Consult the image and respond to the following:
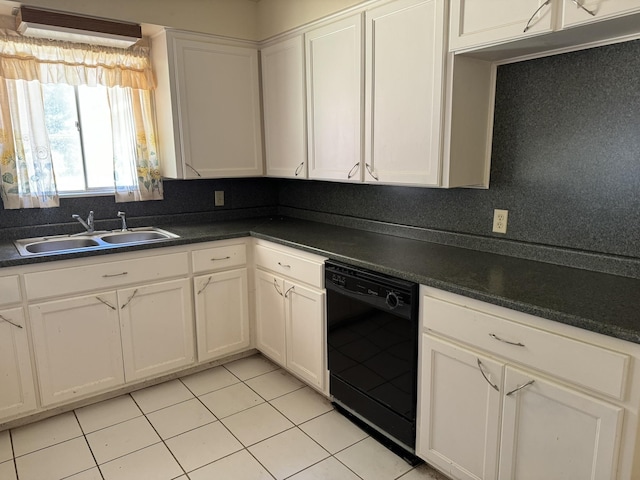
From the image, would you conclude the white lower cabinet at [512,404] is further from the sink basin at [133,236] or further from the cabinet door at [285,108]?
the sink basin at [133,236]

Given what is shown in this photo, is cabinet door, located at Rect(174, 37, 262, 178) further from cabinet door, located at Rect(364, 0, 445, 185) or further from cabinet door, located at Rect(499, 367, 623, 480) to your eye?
cabinet door, located at Rect(499, 367, 623, 480)

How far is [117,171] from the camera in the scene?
291 centimetres

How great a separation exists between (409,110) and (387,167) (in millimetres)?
298

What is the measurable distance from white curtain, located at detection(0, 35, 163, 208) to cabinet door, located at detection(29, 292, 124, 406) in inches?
29.1

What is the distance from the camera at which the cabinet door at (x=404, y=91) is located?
1972mm

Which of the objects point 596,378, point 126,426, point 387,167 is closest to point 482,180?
point 387,167

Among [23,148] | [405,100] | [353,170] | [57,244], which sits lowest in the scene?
[57,244]

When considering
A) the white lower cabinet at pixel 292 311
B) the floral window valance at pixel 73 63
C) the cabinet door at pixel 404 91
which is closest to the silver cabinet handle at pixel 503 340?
the cabinet door at pixel 404 91

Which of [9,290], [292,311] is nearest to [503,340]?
[292,311]

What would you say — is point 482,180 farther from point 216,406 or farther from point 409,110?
point 216,406

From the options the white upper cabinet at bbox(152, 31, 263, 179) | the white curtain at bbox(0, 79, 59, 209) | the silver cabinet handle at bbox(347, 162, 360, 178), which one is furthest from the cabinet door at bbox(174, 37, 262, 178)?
the silver cabinet handle at bbox(347, 162, 360, 178)

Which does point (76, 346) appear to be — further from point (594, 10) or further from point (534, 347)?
point (594, 10)

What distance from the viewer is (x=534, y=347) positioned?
1461mm

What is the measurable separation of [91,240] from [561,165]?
8.45 ft
